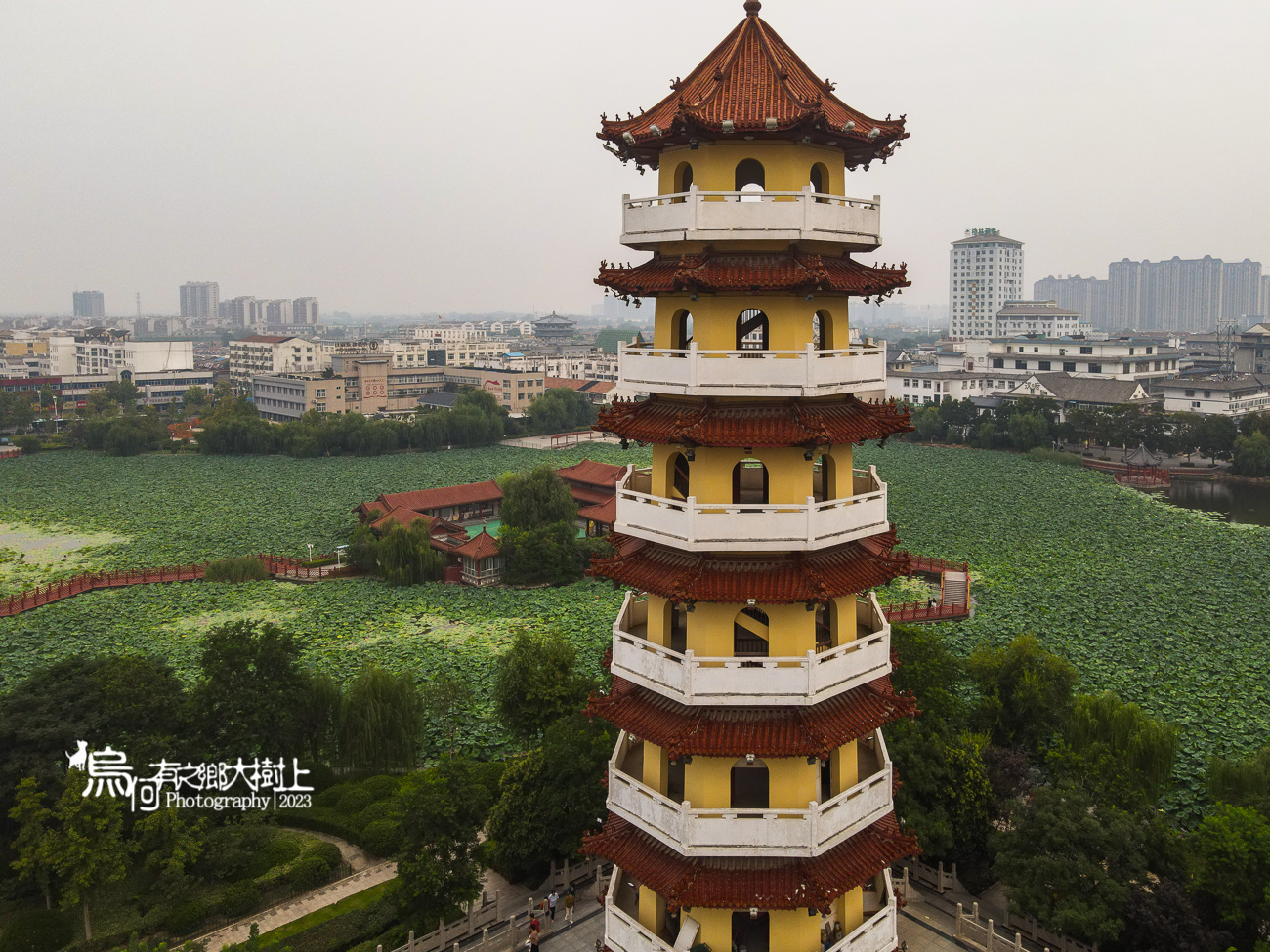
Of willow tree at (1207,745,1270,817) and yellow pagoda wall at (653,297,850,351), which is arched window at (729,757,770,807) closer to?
yellow pagoda wall at (653,297,850,351)

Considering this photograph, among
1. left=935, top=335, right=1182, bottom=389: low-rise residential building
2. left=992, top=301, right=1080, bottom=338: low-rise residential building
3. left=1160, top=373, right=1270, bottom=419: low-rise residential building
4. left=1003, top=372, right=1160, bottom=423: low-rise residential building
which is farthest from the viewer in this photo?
left=992, top=301, right=1080, bottom=338: low-rise residential building

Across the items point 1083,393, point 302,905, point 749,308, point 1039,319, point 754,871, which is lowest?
point 302,905

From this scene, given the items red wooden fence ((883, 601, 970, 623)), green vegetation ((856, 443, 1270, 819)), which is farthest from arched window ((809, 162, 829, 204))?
red wooden fence ((883, 601, 970, 623))

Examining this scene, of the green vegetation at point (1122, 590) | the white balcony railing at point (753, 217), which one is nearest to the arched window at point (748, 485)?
the white balcony railing at point (753, 217)

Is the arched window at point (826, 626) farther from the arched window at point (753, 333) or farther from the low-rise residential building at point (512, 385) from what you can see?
the low-rise residential building at point (512, 385)

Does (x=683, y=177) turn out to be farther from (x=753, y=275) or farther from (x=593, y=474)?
(x=593, y=474)

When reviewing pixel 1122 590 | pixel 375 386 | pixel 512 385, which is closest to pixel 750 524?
pixel 1122 590

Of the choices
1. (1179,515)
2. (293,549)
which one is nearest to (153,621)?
(293,549)
